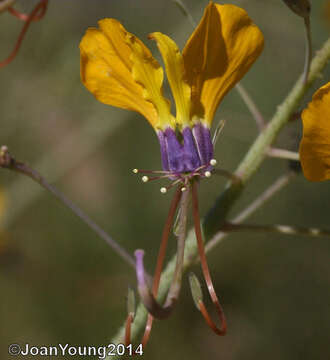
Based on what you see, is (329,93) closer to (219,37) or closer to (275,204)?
(219,37)

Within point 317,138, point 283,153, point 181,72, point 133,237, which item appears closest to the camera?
point 317,138

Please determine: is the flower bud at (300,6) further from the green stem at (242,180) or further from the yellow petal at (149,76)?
the yellow petal at (149,76)

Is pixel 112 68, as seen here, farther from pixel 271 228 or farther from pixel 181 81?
pixel 271 228

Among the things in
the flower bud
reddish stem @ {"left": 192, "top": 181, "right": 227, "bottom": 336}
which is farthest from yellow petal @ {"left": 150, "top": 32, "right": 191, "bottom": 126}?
the flower bud

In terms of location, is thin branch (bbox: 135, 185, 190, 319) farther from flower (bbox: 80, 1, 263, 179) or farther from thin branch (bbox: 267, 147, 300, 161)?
thin branch (bbox: 267, 147, 300, 161)

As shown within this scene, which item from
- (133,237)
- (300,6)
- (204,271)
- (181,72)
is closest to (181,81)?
(181,72)

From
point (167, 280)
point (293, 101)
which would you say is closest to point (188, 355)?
point (167, 280)
